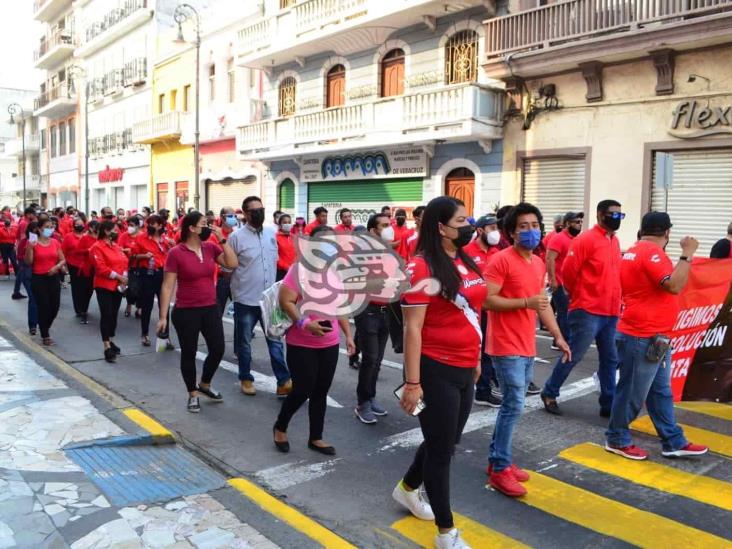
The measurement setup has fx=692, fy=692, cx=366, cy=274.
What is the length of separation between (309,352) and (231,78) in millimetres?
23462

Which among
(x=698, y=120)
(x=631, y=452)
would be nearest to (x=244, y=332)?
(x=631, y=452)

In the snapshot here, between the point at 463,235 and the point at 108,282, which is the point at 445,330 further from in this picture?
the point at 108,282

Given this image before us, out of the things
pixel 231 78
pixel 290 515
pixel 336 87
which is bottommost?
pixel 290 515

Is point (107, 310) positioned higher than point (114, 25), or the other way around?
point (114, 25)

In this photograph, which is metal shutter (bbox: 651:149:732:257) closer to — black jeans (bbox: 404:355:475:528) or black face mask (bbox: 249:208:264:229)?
black face mask (bbox: 249:208:264:229)

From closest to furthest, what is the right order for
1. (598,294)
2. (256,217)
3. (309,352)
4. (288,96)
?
(309,352), (598,294), (256,217), (288,96)

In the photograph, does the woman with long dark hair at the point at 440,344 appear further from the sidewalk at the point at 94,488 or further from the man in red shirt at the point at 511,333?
the sidewalk at the point at 94,488

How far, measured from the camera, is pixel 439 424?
3.49m

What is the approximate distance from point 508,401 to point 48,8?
50.2 metres

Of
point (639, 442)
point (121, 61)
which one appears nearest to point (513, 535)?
point (639, 442)

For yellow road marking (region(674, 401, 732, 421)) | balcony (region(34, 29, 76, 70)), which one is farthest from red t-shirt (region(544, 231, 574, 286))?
balcony (region(34, 29, 76, 70))

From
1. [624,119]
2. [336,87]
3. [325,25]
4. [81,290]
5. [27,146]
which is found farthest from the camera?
[27,146]

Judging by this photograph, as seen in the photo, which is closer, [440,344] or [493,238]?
[440,344]

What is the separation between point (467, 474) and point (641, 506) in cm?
111
